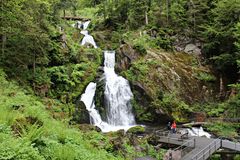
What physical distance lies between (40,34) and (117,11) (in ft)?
68.0

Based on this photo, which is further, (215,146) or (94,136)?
(215,146)

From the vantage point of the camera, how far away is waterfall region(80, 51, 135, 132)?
24.3m

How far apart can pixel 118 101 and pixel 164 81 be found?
16.6ft

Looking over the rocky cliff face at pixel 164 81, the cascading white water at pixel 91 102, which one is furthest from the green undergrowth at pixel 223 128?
the cascading white water at pixel 91 102

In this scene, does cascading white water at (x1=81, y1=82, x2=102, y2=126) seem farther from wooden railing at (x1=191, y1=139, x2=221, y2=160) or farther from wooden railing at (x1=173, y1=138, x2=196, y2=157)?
wooden railing at (x1=191, y1=139, x2=221, y2=160)

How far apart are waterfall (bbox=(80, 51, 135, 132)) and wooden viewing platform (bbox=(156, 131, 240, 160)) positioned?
18.3 feet

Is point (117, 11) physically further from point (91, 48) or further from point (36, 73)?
point (36, 73)

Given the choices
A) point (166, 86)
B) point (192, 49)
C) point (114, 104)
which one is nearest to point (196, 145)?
point (114, 104)

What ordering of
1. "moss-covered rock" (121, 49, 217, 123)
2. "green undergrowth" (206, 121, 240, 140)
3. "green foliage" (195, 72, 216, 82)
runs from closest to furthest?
1. "green undergrowth" (206, 121, 240, 140)
2. "moss-covered rock" (121, 49, 217, 123)
3. "green foliage" (195, 72, 216, 82)

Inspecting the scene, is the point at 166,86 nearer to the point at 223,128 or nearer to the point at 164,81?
the point at 164,81

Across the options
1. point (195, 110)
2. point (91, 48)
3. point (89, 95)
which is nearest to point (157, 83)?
point (195, 110)

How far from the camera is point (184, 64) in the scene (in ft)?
97.9

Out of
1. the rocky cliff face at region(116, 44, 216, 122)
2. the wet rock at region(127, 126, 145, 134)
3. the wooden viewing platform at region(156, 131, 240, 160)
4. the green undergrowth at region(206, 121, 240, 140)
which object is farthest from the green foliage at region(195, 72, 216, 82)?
the wooden viewing platform at region(156, 131, 240, 160)

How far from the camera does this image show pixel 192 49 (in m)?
32.6
